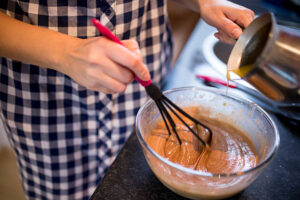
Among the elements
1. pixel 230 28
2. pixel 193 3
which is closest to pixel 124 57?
pixel 230 28

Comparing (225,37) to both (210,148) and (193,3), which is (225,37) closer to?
(193,3)

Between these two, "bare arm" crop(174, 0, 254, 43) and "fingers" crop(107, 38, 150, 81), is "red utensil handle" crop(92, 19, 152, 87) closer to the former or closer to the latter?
"fingers" crop(107, 38, 150, 81)

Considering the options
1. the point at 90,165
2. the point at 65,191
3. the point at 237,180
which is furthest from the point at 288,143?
the point at 65,191

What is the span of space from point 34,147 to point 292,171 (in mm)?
869

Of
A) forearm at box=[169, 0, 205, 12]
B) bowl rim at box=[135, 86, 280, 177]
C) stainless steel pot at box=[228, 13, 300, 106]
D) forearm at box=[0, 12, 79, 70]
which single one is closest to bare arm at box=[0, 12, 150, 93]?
forearm at box=[0, 12, 79, 70]

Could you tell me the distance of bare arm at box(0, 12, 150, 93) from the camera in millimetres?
574

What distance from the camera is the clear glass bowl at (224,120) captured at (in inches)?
22.4

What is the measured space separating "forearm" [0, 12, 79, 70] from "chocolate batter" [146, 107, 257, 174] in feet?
1.12

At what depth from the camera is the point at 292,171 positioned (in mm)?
733

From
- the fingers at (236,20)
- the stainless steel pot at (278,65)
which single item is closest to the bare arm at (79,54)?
the stainless steel pot at (278,65)

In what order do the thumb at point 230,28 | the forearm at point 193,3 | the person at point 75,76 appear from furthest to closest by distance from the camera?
1. the forearm at point 193,3
2. the thumb at point 230,28
3. the person at point 75,76

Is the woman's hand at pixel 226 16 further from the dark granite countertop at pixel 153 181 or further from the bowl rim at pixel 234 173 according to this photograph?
the dark granite countertop at pixel 153 181

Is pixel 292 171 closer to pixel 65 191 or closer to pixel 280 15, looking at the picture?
pixel 65 191

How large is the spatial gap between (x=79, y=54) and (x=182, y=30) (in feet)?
5.73
